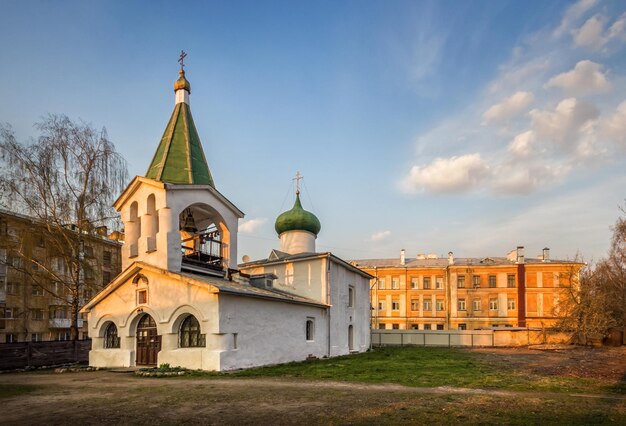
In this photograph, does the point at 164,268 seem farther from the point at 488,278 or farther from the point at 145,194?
the point at 488,278

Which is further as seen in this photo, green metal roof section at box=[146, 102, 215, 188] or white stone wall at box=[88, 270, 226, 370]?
green metal roof section at box=[146, 102, 215, 188]

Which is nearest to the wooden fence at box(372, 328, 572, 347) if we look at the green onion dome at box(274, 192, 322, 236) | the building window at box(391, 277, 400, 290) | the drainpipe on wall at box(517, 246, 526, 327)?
the green onion dome at box(274, 192, 322, 236)

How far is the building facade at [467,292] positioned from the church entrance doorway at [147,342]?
124ft

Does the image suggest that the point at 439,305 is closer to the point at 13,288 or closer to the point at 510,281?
the point at 510,281

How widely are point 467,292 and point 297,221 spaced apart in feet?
103

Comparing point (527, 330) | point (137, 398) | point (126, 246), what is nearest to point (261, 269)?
point (126, 246)

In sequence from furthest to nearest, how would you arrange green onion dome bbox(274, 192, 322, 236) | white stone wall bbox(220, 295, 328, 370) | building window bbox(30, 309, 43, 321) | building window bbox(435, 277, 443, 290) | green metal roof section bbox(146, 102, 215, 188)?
1. building window bbox(435, 277, 443, 290)
2. building window bbox(30, 309, 43, 321)
3. green onion dome bbox(274, 192, 322, 236)
4. green metal roof section bbox(146, 102, 215, 188)
5. white stone wall bbox(220, 295, 328, 370)

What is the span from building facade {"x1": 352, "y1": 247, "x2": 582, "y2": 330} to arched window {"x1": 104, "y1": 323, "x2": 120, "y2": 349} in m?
37.5

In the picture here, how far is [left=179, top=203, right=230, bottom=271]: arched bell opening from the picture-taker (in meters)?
23.9

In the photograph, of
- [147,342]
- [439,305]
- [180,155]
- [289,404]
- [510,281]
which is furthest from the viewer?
[439,305]

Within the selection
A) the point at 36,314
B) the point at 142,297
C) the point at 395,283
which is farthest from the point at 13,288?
the point at 395,283

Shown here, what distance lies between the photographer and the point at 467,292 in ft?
192

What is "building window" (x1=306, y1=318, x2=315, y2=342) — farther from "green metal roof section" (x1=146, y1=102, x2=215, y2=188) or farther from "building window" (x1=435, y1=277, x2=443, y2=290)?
"building window" (x1=435, y1=277, x2=443, y2=290)

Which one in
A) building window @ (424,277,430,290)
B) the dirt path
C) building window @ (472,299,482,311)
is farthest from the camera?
building window @ (424,277,430,290)
